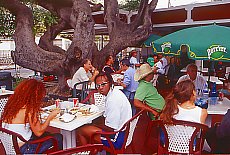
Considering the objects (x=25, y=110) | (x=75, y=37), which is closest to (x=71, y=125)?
(x=25, y=110)

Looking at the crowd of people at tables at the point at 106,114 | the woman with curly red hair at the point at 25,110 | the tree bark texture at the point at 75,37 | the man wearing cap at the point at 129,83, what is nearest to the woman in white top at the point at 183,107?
the crowd of people at tables at the point at 106,114

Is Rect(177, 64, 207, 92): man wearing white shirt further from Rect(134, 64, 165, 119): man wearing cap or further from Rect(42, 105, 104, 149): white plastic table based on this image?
Rect(42, 105, 104, 149): white plastic table

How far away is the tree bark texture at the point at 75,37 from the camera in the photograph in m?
7.68

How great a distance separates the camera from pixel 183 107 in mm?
2873

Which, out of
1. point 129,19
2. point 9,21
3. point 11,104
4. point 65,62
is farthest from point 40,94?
point 129,19

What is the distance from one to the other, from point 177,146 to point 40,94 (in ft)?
5.15

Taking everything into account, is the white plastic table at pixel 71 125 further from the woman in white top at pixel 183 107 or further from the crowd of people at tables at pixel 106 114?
the woman in white top at pixel 183 107

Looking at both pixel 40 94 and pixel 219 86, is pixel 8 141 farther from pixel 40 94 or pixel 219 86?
pixel 219 86

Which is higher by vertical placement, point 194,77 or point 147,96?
point 194,77

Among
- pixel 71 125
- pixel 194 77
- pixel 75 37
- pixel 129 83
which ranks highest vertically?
pixel 75 37

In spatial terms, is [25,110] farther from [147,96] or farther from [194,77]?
[194,77]

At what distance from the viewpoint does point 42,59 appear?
7711 mm

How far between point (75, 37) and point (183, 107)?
5.49m

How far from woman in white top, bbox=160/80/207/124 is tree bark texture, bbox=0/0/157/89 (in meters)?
4.88
